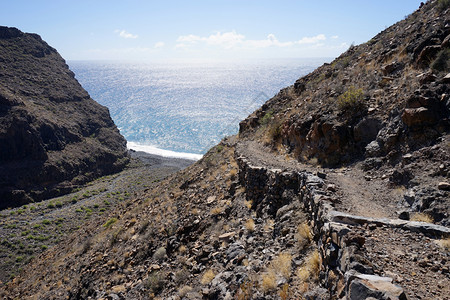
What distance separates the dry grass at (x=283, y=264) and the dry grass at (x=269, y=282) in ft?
0.54

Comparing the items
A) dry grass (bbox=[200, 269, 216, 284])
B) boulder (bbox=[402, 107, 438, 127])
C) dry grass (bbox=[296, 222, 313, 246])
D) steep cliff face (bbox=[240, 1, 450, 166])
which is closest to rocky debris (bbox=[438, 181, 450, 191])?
steep cliff face (bbox=[240, 1, 450, 166])

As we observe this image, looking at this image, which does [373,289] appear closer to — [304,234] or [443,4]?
[304,234]

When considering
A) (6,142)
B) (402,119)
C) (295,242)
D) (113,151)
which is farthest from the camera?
(113,151)

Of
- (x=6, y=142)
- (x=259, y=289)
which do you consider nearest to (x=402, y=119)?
(x=259, y=289)

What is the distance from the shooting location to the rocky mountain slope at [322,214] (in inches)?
177

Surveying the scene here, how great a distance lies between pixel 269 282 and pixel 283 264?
1.76ft

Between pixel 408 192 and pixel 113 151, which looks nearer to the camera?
pixel 408 192

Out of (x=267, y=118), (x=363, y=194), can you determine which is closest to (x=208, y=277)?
(x=363, y=194)

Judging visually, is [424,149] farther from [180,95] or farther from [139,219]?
[180,95]

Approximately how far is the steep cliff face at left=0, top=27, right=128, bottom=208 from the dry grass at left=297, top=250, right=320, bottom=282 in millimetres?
51118

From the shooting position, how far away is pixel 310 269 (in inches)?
204

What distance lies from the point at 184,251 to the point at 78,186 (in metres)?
49.5

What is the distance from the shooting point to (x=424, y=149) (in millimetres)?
7977

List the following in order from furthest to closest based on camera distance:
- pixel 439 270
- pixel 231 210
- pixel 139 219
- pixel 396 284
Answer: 1. pixel 139 219
2. pixel 231 210
3. pixel 439 270
4. pixel 396 284
